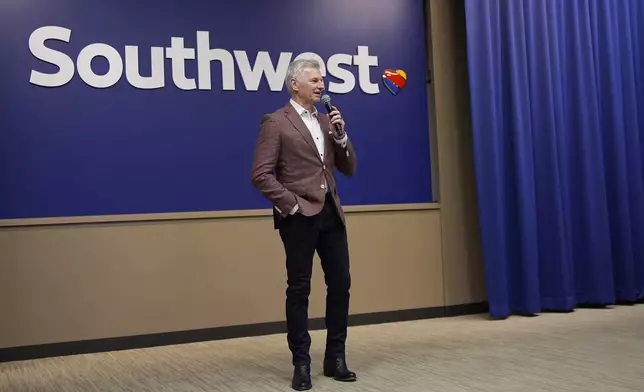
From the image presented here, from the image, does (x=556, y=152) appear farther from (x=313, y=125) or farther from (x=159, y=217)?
(x=159, y=217)

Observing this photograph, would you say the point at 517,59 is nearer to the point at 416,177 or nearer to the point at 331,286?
the point at 416,177

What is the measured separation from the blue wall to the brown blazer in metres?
1.27

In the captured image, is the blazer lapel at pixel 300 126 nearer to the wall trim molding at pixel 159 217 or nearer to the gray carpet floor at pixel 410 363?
the gray carpet floor at pixel 410 363

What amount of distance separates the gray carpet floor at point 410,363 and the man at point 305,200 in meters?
0.18

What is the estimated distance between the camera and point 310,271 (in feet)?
8.35

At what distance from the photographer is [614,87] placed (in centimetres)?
443

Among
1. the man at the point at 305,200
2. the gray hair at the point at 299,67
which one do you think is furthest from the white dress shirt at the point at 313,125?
the gray hair at the point at 299,67

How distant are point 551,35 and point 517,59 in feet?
1.10

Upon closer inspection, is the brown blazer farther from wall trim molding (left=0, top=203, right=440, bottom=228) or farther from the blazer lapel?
wall trim molding (left=0, top=203, right=440, bottom=228)

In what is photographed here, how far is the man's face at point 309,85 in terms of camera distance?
256 centimetres

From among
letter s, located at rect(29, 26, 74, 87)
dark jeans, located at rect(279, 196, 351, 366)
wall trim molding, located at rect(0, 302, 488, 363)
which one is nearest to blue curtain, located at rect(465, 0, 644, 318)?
wall trim molding, located at rect(0, 302, 488, 363)

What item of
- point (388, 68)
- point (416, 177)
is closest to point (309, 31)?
point (388, 68)

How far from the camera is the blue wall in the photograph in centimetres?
344

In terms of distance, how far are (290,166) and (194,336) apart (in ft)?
4.92
